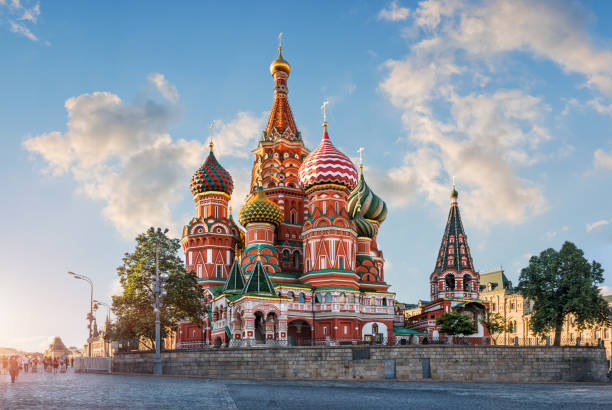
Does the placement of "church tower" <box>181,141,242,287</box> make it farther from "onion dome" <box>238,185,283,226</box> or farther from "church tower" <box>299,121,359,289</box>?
"church tower" <box>299,121,359,289</box>

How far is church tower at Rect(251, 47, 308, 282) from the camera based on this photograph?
56031 millimetres

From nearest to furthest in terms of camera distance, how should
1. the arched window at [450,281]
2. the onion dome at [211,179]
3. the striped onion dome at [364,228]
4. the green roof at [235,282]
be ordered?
the green roof at [235,282] → the striped onion dome at [364,228] → the onion dome at [211,179] → the arched window at [450,281]

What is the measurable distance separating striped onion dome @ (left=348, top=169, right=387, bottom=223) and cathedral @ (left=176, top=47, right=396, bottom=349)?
105 millimetres

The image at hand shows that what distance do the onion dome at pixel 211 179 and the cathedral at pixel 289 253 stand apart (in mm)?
99

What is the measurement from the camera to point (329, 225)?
1989 inches

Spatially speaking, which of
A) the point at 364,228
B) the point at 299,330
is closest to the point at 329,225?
the point at 364,228

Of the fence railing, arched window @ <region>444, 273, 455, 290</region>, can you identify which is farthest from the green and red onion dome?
arched window @ <region>444, 273, 455, 290</region>

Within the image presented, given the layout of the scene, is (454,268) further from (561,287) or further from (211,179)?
(211,179)

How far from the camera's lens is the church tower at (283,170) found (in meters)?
56.0

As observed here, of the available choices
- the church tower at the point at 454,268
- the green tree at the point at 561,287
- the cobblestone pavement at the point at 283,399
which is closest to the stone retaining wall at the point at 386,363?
the green tree at the point at 561,287

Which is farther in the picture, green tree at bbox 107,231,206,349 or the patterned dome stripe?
the patterned dome stripe

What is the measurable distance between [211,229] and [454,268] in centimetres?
2587

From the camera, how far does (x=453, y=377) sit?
3409 centimetres

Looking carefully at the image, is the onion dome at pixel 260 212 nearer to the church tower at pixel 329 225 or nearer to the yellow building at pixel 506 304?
the church tower at pixel 329 225
